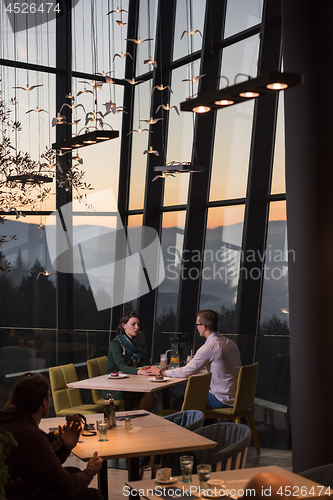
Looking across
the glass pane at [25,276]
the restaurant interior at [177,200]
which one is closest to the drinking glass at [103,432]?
the restaurant interior at [177,200]

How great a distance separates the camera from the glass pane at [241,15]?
6.80 m

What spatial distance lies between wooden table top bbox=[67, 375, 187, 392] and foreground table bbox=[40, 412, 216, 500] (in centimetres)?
112

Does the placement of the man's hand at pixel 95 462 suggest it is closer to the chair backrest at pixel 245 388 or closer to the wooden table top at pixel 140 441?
the wooden table top at pixel 140 441

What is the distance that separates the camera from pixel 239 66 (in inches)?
280

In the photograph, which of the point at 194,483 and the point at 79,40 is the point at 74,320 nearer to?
the point at 79,40

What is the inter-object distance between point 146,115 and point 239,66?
2.10m

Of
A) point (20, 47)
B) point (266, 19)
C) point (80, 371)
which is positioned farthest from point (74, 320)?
point (266, 19)

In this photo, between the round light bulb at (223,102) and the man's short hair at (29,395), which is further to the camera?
the round light bulb at (223,102)

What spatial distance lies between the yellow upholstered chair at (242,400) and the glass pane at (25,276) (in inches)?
174

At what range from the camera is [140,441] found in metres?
3.11

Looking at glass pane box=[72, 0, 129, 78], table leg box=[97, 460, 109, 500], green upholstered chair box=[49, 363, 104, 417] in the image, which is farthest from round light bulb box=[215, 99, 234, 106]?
glass pane box=[72, 0, 129, 78]
